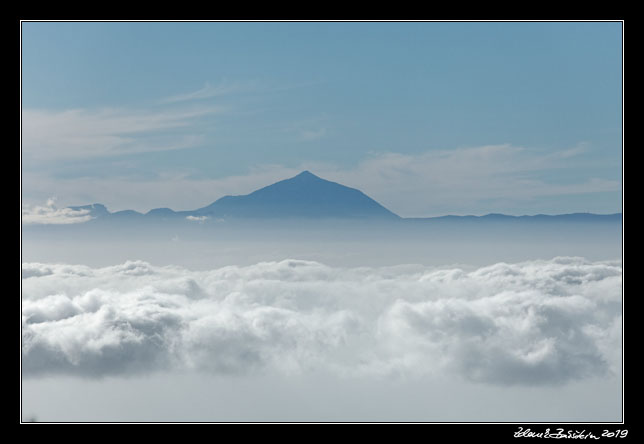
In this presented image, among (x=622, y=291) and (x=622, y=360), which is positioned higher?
(x=622, y=291)

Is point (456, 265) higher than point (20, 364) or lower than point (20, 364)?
higher

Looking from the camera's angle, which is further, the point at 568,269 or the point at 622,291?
the point at 568,269

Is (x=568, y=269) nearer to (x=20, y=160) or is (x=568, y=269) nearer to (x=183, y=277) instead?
(x=183, y=277)

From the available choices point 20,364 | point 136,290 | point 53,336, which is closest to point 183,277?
point 136,290

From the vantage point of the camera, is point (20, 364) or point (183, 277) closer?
point (20, 364)

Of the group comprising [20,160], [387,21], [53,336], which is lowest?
[53,336]

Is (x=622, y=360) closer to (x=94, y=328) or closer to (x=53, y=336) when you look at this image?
(x=94, y=328)

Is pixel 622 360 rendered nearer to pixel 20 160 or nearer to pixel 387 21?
pixel 387 21

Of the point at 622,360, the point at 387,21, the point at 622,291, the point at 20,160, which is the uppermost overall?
the point at 387,21

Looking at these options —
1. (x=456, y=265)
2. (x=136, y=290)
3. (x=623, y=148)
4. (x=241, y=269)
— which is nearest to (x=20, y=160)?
(x=136, y=290)
